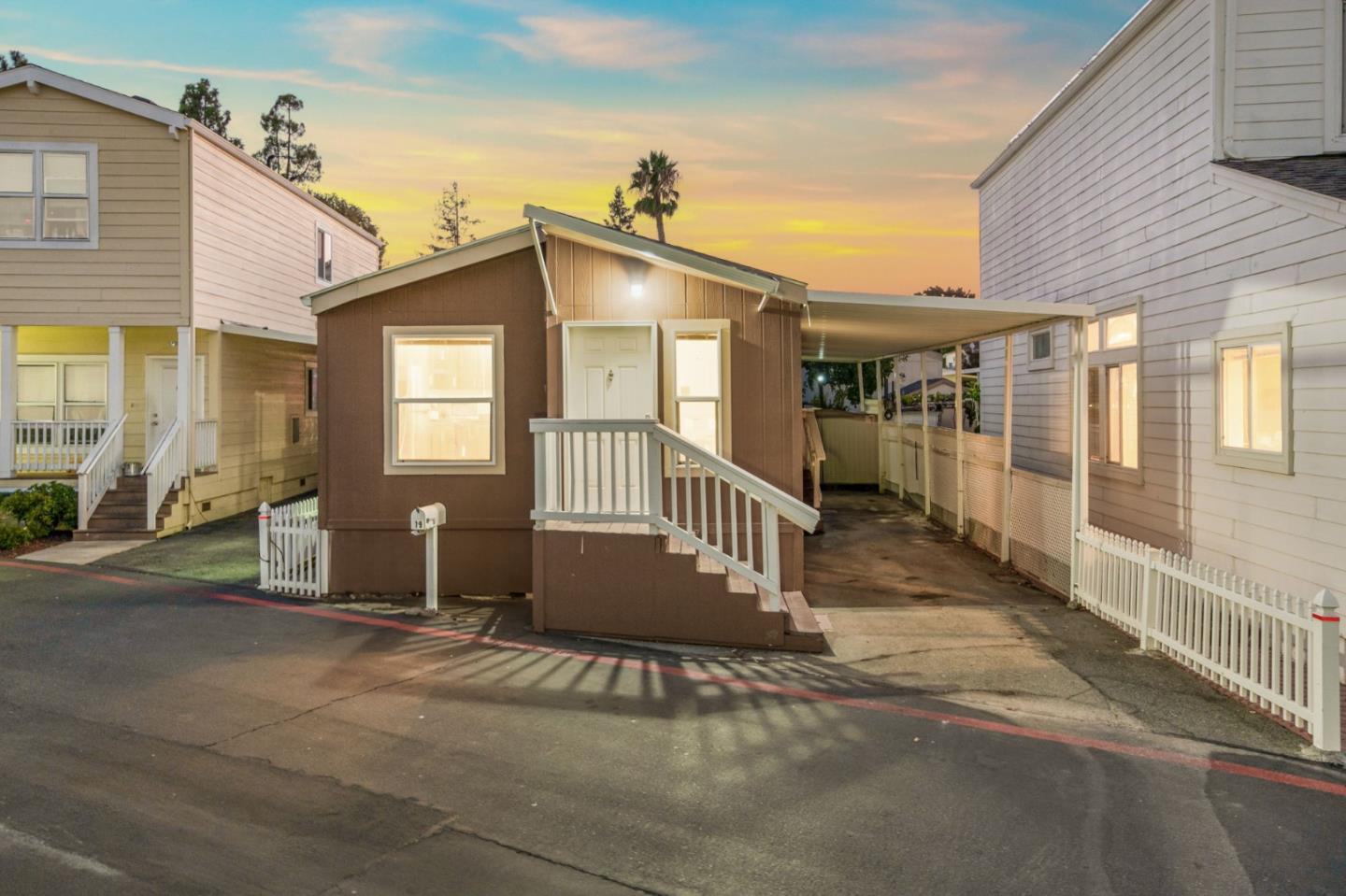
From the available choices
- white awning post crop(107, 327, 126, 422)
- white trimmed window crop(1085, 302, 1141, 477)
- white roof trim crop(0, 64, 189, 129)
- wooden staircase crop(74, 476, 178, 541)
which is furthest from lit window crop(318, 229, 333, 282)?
white trimmed window crop(1085, 302, 1141, 477)

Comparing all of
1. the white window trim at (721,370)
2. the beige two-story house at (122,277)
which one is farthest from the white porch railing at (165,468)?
the white window trim at (721,370)

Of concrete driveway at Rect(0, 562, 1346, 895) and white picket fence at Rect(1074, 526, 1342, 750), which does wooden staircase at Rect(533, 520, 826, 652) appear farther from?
white picket fence at Rect(1074, 526, 1342, 750)

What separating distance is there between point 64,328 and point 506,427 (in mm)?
11339

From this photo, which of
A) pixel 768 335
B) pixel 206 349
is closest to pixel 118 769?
pixel 768 335

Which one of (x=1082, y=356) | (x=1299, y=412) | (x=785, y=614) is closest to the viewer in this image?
(x=1299, y=412)

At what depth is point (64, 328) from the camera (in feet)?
51.6

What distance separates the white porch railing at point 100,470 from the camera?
12.8m

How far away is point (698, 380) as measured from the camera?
29.2 feet

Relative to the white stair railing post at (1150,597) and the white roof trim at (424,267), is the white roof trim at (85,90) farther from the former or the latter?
the white stair railing post at (1150,597)

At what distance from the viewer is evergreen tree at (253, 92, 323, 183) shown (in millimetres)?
40062

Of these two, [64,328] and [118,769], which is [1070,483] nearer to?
[118,769]

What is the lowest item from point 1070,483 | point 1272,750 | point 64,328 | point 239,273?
point 1272,750

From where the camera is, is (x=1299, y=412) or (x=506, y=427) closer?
(x=1299, y=412)

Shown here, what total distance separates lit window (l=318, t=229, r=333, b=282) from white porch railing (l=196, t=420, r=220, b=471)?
647 centimetres
